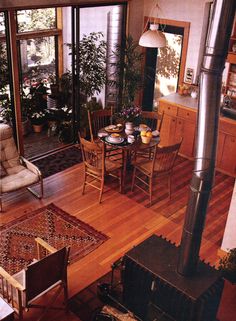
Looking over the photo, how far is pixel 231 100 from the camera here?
729 centimetres

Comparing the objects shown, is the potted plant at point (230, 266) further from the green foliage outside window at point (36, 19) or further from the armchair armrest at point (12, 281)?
the green foliage outside window at point (36, 19)

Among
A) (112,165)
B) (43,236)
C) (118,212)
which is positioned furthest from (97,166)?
(43,236)

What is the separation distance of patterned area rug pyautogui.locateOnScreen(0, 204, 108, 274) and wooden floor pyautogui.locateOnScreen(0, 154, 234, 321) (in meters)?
0.13

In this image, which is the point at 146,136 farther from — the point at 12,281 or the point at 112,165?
the point at 12,281

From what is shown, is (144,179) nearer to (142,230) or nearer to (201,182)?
(142,230)

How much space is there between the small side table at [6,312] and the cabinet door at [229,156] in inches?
179

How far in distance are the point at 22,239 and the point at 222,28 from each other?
12.2 ft

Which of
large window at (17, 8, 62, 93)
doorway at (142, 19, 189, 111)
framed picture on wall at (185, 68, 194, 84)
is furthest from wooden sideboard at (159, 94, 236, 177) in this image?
large window at (17, 8, 62, 93)

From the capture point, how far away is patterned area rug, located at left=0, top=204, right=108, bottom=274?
515 centimetres

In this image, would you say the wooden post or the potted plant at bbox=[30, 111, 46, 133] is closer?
the wooden post

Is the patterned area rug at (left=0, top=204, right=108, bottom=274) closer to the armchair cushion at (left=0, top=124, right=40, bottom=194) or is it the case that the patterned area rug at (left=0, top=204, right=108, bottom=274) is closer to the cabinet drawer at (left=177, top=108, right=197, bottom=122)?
the armchair cushion at (left=0, top=124, right=40, bottom=194)

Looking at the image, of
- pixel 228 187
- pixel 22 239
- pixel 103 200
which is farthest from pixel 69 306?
pixel 228 187

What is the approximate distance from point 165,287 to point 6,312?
1.49 m

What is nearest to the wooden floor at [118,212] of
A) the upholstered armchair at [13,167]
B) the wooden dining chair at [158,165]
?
the wooden dining chair at [158,165]
